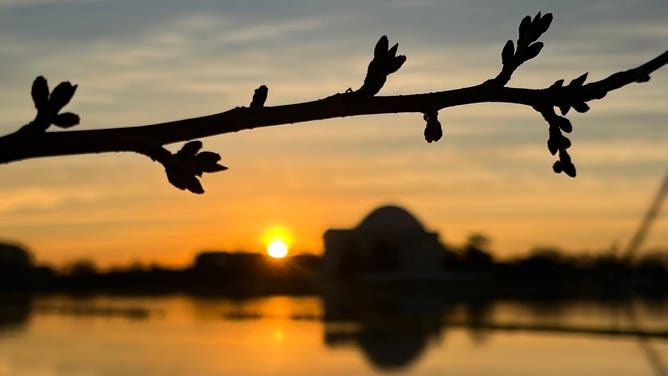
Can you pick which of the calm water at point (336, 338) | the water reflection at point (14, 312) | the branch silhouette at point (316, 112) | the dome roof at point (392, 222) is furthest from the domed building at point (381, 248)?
the branch silhouette at point (316, 112)

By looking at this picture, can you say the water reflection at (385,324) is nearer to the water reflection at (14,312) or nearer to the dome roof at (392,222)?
the dome roof at (392,222)

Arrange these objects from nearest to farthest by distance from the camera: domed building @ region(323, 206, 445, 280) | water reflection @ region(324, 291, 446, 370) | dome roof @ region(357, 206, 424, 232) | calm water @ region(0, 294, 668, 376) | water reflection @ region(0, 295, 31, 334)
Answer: calm water @ region(0, 294, 668, 376) < water reflection @ region(324, 291, 446, 370) < water reflection @ region(0, 295, 31, 334) < dome roof @ region(357, 206, 424, 232) < domed building @ region(323, 206, 445, 280)

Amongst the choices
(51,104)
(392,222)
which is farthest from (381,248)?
(51,104)

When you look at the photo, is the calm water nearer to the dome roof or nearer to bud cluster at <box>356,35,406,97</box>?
the dome roof

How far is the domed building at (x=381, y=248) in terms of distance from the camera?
121000mm

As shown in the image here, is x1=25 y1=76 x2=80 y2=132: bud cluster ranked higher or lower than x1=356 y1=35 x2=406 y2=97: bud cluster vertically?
lower

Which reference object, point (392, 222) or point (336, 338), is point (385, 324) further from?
point (392, 222)

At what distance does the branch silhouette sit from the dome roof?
118m

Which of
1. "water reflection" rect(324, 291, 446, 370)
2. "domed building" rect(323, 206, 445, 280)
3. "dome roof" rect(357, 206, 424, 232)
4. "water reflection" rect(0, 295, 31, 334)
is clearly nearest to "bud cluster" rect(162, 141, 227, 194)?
"water reflection" rect(324, 291, 446, 370)

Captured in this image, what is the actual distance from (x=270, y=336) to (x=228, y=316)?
1917 cm

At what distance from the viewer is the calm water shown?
5347 cm

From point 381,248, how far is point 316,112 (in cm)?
11975

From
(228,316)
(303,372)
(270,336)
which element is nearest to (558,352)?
(303,372)

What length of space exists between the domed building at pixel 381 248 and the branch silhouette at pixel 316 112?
117 metres
